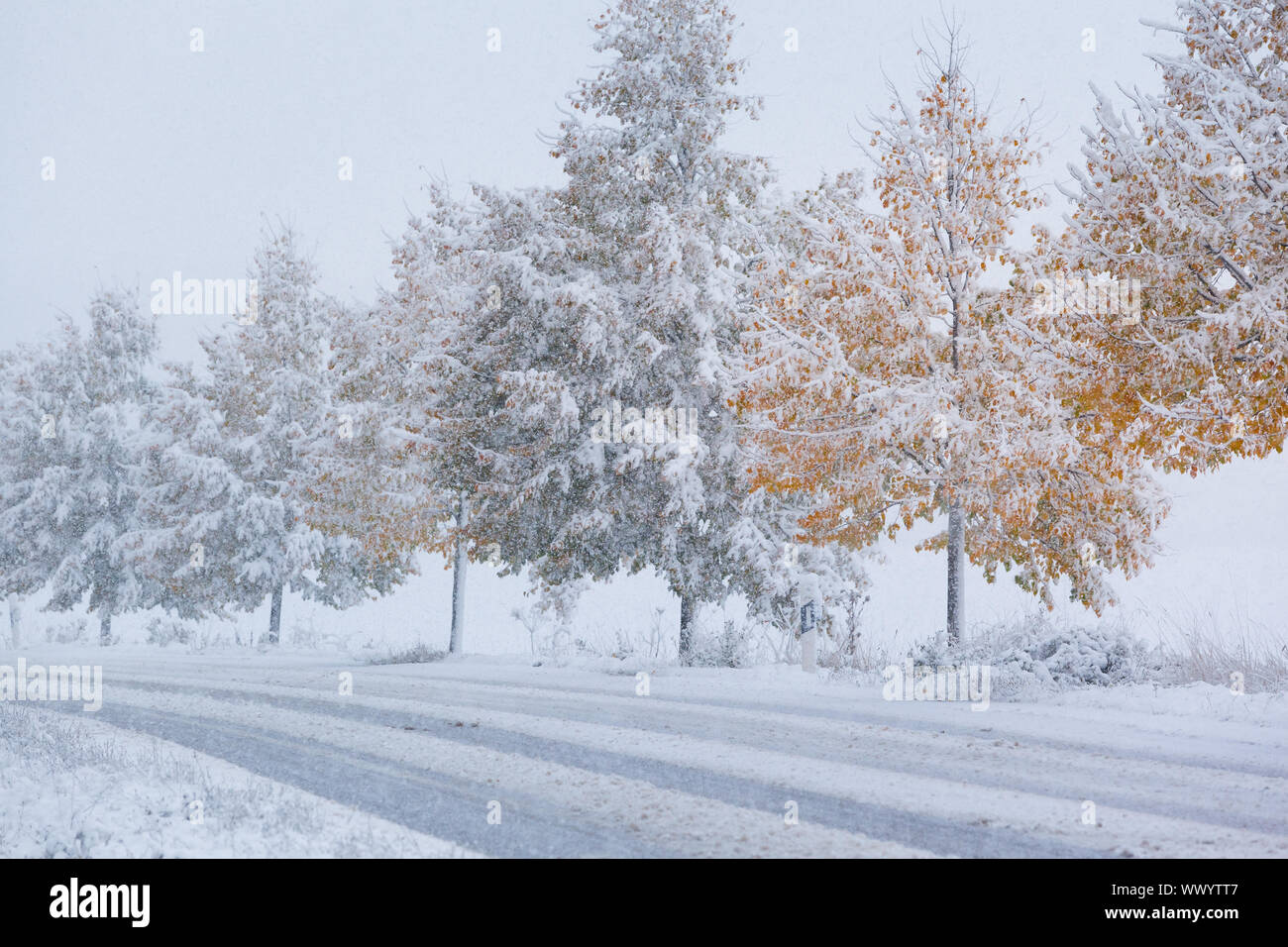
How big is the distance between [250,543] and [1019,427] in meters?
18.0

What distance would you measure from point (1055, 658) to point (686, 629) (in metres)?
6.71

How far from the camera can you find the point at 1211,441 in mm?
11555

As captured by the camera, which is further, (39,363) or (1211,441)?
(39,363)

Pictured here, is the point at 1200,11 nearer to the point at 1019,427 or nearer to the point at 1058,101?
the point at 1058,101

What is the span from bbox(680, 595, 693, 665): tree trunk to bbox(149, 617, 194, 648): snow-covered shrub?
49.6 ft

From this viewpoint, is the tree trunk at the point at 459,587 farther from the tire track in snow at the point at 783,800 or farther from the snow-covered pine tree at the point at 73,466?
the tire track in snow at the point at 783,800

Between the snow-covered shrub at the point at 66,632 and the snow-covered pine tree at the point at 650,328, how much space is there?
18.7 meters

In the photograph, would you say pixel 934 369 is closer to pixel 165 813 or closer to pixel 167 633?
pixel 165 813

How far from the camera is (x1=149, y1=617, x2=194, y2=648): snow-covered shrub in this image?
86.0 ft

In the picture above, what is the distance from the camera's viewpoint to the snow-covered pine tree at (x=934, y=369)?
13.1 metres

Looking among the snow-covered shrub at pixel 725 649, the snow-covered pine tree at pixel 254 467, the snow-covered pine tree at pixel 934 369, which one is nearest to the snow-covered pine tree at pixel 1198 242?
the snow-covered pine tree at pixel 934 369
